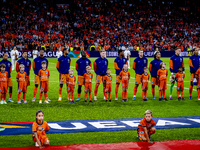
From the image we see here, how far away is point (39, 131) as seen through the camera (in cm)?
622

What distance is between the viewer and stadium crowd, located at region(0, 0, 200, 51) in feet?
123

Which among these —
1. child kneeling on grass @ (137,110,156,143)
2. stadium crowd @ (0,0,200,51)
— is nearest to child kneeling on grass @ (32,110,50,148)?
child kneeling on grass @ (137,110,156,143)

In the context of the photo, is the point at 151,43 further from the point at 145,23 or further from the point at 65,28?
the point at 65,28

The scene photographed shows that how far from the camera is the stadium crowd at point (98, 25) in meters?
37.6

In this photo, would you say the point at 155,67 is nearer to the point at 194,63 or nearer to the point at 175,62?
the point at 175,62

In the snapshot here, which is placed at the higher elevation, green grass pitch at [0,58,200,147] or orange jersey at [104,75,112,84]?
orange jersey at [104,75,112,84]

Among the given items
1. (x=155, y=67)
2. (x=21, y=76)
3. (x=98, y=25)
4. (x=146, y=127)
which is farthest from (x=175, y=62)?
(x=98, y=25)

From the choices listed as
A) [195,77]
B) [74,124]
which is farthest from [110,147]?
[195,77]

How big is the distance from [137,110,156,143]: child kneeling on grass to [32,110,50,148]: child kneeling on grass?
213 cm

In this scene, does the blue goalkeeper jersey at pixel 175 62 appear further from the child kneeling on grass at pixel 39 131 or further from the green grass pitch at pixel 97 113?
the child kneeling on grass at pixel 39 131

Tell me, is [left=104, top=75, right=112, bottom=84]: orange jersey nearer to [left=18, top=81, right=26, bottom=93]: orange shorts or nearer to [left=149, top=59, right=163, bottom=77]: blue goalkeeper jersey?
[left=149, top=59, right=163, bottom=77]: blue goalkeeper jersey

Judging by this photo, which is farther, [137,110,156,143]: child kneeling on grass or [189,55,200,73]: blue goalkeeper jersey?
[189,55,200,73]: blue goalkeeper jersey

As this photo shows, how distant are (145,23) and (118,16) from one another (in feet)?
14.4

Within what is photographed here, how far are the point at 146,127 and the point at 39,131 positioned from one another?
7.90ft
